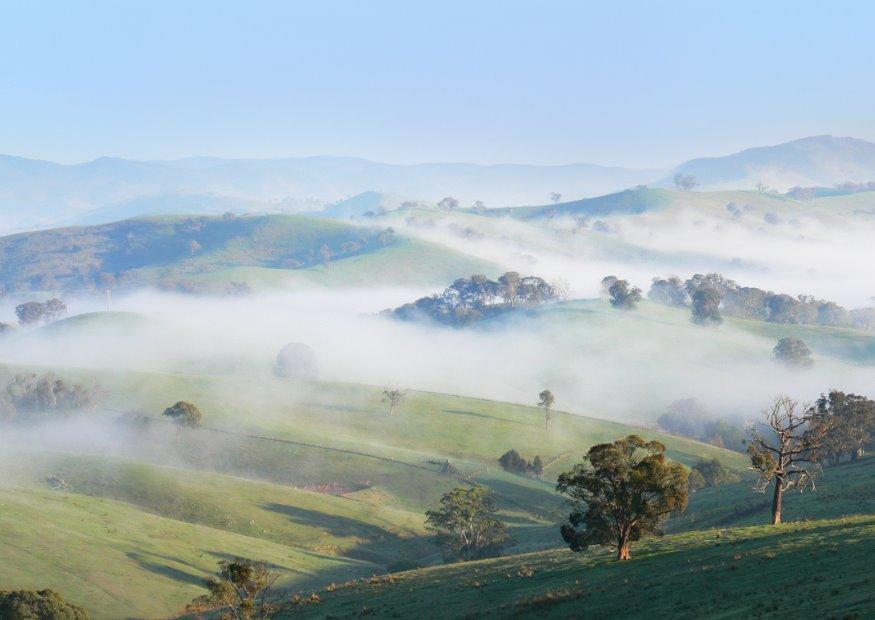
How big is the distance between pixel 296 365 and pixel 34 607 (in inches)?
5437

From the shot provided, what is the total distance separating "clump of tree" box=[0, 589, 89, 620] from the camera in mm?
52031

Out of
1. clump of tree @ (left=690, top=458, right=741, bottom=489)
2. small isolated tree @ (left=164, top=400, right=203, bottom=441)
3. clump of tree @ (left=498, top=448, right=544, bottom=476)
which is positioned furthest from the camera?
small isolated tree @ (left=164, top=400, right=203, bottom=441)

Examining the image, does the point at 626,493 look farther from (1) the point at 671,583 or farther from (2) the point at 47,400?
(2) the point at 47,400

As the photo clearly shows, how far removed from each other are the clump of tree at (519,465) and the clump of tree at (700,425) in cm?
4326

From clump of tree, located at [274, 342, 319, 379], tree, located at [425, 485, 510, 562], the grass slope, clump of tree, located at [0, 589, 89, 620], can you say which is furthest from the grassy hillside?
clump of tree, located at [274, 342, 319, 379]

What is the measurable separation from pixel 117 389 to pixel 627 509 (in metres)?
127

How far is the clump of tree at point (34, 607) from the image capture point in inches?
2048

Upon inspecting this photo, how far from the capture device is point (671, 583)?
138ft

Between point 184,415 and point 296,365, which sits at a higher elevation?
point 296,365

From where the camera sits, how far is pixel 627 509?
173ft

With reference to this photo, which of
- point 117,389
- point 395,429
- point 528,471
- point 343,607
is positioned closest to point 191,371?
point 117,389

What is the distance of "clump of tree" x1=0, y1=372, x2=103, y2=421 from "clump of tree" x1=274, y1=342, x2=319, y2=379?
4407 centimetres

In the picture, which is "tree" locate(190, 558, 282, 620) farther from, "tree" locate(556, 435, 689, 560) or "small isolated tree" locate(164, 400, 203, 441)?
"small isolated tree" locate(164, 400, 203, 441)

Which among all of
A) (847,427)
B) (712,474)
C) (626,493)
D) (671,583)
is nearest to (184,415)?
(712,474)
